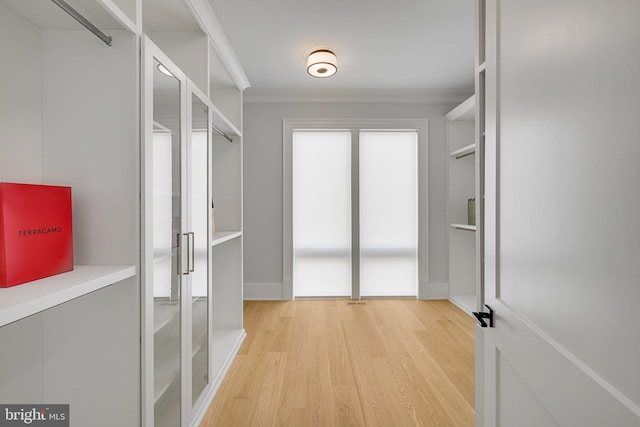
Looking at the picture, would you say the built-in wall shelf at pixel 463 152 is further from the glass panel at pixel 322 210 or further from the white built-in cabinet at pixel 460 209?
the glass panel at pixel 322 210

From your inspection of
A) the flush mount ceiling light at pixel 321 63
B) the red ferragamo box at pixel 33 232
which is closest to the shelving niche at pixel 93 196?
the red ferragamo box at pixel 33 232

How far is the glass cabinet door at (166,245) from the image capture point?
1.43 meters

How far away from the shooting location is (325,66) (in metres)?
3.30

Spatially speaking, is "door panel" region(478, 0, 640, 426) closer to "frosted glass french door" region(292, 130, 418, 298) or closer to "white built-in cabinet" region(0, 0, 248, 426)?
"white built-in cabinet" region(0, 0, 248, 426)

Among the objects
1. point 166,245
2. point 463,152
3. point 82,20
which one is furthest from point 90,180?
point 463,152

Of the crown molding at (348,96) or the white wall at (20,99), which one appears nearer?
the white wall at (20,99)

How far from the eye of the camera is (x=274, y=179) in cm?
433

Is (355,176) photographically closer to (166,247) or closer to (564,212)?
(166,247)

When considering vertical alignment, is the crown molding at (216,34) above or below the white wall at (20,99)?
above

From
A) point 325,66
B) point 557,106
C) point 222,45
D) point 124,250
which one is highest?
point 325,66

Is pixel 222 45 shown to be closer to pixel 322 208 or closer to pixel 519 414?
pixel 322 208

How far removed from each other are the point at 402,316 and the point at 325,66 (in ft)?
8.92

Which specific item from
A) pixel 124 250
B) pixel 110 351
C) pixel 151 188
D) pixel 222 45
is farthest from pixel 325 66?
pixel 110 351

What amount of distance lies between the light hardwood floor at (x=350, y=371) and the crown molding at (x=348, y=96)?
2.57 m
